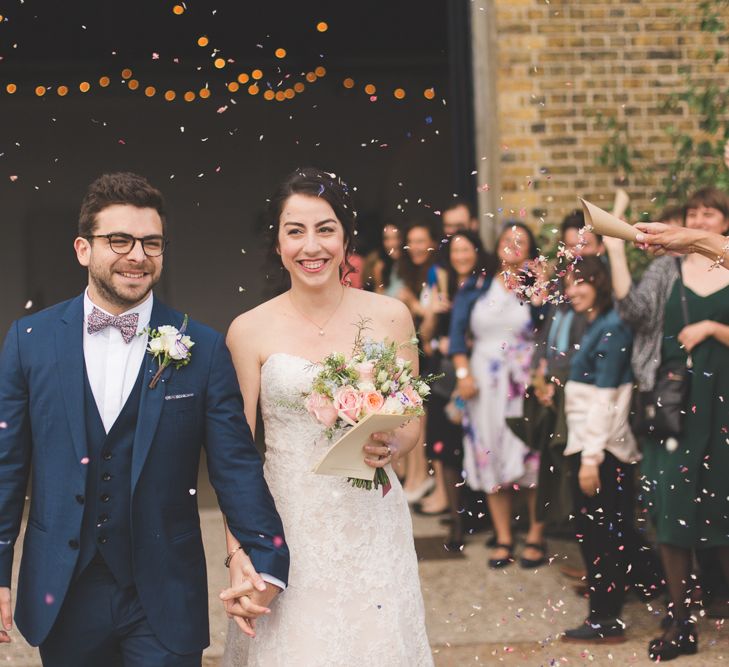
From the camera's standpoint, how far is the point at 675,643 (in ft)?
17.0

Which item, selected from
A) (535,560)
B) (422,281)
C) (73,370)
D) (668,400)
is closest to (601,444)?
(668,400)

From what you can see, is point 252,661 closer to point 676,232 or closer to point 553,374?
point 676,232

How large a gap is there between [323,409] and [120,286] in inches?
26.8

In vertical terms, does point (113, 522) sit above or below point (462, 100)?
below

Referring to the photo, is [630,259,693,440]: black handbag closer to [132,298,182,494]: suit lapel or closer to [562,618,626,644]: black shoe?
[562,618,626,644]: black shoe

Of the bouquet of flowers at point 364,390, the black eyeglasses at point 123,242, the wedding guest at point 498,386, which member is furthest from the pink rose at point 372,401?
the wedding guest at point 498,386

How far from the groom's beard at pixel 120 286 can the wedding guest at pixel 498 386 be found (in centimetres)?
371

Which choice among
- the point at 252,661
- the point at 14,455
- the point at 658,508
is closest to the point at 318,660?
the point at 252,661

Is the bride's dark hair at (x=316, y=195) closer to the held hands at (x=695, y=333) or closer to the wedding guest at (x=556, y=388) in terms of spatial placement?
the held hands at (x=695, y=333)

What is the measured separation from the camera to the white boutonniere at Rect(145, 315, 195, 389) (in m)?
3.14

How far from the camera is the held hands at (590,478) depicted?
5.59 meters

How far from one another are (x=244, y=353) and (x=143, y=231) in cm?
60

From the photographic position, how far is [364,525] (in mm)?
3592

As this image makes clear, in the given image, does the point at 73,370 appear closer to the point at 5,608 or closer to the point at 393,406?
the point at 5,608
